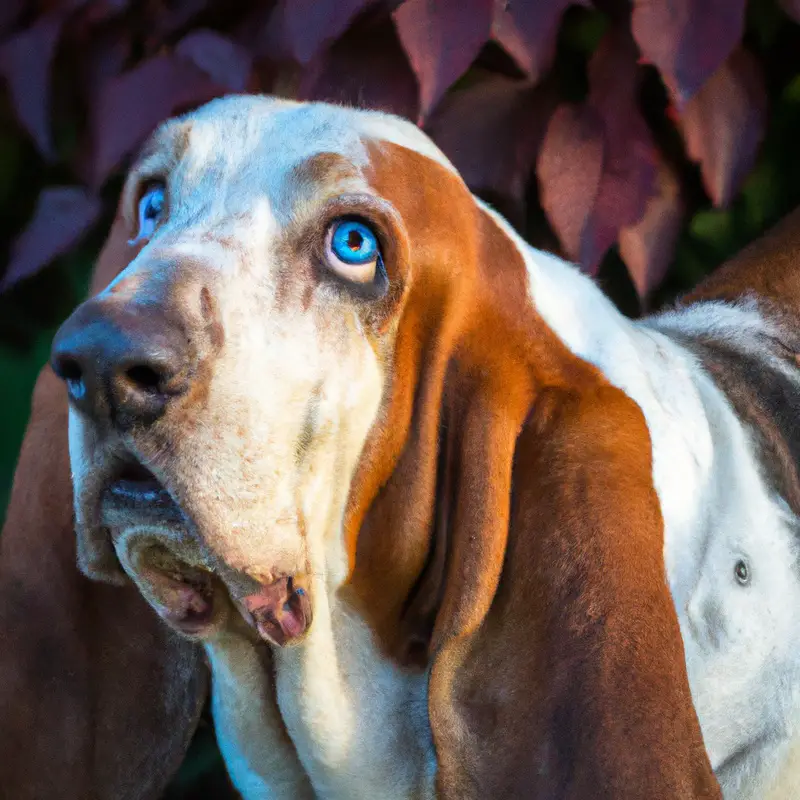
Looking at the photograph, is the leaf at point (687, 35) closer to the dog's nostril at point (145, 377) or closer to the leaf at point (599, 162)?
the leaf at point (599, 162)

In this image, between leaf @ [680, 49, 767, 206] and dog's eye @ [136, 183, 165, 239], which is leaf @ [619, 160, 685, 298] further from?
dog's eye @ [136, 183, 165, 239]

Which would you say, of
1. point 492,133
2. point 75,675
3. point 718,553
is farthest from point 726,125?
point 75,675

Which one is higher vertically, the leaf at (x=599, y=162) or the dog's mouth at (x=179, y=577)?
the leaf at (x=599, y=162)

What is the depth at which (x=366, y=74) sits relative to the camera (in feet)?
7.09

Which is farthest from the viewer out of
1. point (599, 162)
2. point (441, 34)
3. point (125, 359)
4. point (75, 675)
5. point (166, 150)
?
point (599, 162)

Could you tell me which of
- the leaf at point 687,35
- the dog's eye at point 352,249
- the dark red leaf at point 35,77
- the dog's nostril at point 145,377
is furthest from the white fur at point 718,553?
the dark red leaf at point 35,77

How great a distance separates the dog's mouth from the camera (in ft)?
4.44

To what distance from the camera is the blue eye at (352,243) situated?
1471 mm

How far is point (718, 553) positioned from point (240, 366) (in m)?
0.85

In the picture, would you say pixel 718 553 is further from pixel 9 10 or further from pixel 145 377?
pixel 9 10

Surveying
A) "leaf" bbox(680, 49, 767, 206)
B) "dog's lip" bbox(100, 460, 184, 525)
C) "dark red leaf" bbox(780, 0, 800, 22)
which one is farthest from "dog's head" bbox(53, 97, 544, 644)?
"dark red leaf" bbox(780, 0, 800, 22)

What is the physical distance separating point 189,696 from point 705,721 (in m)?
0.89

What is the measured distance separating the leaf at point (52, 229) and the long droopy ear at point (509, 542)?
89 centimetres

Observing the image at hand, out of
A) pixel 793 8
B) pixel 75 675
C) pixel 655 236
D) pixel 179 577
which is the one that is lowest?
pixel 75 675
